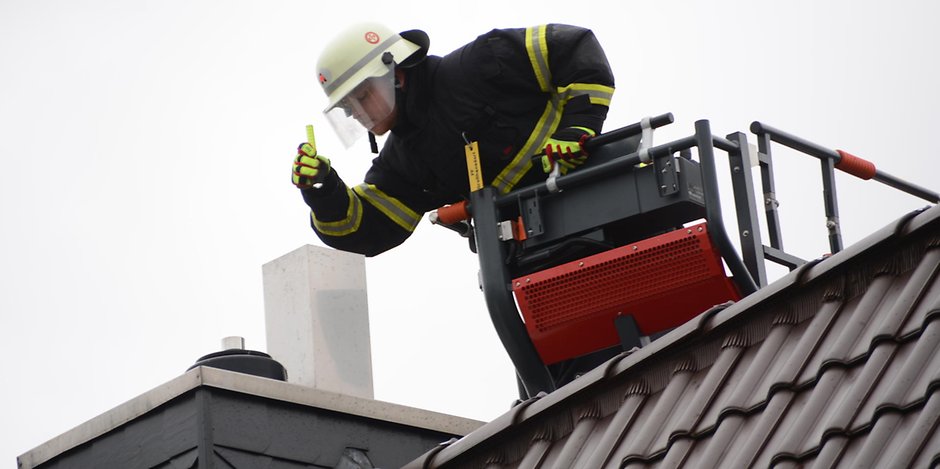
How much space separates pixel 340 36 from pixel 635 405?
15.2 ft

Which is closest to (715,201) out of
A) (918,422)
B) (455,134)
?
(455,134)

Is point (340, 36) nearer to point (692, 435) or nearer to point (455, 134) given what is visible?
point (455, 134)

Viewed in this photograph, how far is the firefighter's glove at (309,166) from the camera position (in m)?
8.25

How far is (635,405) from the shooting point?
14.1 ft

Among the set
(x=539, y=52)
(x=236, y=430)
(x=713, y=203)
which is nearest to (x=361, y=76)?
(x=539, y=52)

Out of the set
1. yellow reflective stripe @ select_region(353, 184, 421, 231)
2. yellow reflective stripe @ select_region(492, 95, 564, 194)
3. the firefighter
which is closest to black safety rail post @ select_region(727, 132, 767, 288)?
the firefighter

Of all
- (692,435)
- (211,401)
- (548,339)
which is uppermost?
(692,435)

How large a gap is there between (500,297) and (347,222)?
1.35 meters

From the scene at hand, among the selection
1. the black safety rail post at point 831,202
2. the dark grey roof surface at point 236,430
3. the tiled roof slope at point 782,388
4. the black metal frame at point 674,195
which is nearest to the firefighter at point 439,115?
the black metal frame at point 674,195

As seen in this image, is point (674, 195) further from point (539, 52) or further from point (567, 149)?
point (539, 52)

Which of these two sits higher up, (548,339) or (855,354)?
(855,354)

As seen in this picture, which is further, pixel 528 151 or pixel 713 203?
pixel 528 151

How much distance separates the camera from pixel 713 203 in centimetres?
718

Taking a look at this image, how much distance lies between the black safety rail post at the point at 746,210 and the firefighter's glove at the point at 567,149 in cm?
71
